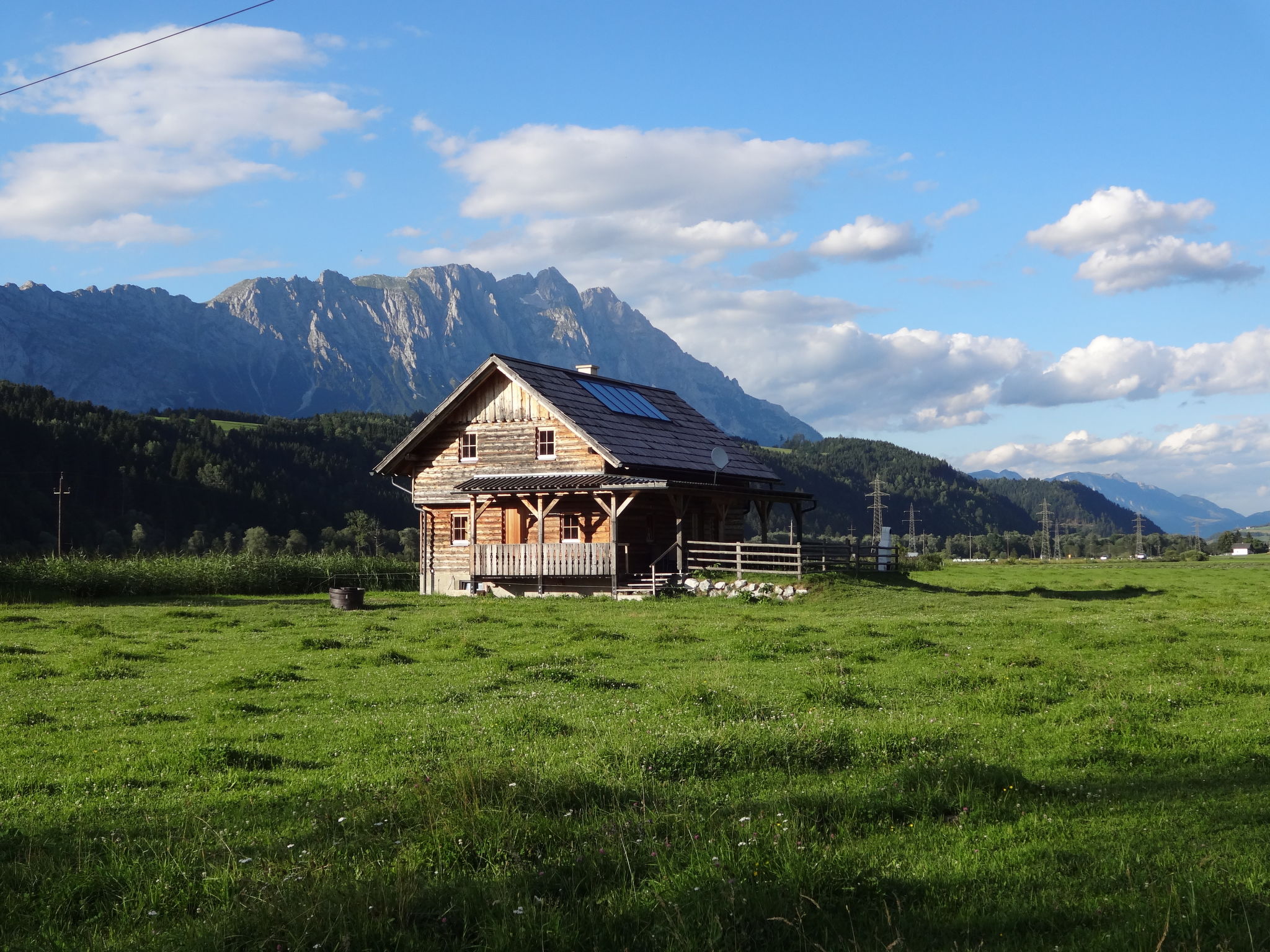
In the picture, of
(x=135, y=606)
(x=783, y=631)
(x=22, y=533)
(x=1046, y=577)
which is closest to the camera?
(x=783, y=631)

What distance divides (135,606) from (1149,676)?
31.1 meters

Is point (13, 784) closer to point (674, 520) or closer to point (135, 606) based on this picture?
point (135, 606)

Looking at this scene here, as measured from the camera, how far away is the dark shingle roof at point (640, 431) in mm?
39594

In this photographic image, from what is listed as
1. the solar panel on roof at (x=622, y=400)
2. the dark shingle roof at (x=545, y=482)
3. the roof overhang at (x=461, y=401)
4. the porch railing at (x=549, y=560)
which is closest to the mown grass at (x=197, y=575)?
the roof overhang at (x=461, y=401)

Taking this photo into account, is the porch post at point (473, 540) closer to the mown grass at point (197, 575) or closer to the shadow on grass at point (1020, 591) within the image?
the mown grass at point (197, 575)

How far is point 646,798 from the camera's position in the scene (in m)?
7.95

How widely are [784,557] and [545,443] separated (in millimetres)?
10868

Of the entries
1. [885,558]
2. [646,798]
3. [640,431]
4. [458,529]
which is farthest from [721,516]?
[646,798]

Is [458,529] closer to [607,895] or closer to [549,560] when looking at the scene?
[549,560]

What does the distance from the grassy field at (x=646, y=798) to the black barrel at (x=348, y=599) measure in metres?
13.2

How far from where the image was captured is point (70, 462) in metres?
130

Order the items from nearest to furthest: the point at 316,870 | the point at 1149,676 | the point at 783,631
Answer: the point at 316,870 < the point at 1149,676 < the point at 783,631

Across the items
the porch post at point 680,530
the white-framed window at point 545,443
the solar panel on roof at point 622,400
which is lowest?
the porch post at point 680,530

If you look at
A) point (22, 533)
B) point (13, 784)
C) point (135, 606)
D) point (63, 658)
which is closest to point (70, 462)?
point (22, 533)
